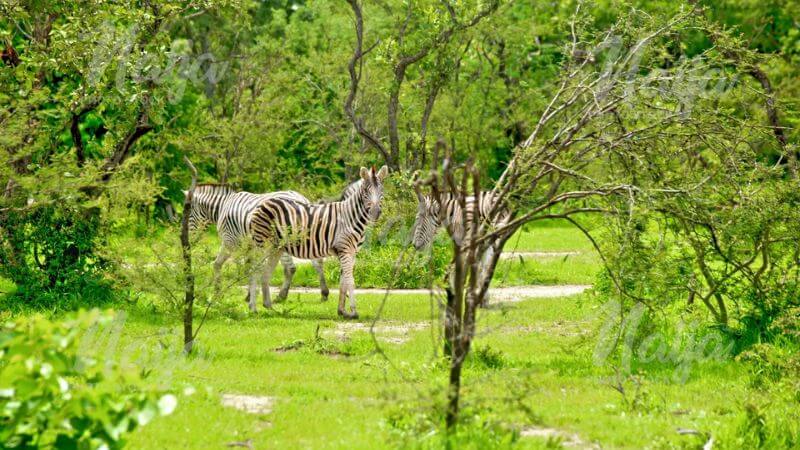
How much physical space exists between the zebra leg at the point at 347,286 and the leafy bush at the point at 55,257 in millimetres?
3794

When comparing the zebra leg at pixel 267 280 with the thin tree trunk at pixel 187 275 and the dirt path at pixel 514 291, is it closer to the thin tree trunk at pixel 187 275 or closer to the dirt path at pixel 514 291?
the dirt path at pixel 514 291

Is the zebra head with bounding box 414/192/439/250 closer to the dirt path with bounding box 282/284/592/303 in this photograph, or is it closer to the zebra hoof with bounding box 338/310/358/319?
the dirt path with bounding box 282/284/592/303

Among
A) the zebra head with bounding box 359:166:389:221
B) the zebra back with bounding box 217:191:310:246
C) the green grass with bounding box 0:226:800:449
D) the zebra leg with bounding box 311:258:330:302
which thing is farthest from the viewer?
the zebra leg with bounding box 311:258:330:302

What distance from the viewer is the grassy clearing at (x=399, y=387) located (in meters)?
8.86

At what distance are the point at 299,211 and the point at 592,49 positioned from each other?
7.05 metres

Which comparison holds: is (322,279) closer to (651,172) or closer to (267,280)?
(267,280)

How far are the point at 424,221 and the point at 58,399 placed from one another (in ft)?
49.0

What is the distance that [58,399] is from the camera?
6820 mm

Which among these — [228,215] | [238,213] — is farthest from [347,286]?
[228,215]

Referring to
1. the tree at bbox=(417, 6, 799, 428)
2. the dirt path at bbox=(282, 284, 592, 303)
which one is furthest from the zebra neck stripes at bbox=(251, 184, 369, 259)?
the tree at bbox=(417, 6, 799, 428)

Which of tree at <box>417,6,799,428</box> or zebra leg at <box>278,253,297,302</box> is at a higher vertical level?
tree at <box>417,6,799,428</box>

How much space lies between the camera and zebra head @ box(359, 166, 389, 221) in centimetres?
1769

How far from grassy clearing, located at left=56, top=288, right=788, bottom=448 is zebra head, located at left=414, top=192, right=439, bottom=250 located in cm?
444

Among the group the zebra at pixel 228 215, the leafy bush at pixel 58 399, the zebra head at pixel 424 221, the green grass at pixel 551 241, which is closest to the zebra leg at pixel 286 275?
the zebra at pixel 228 215
